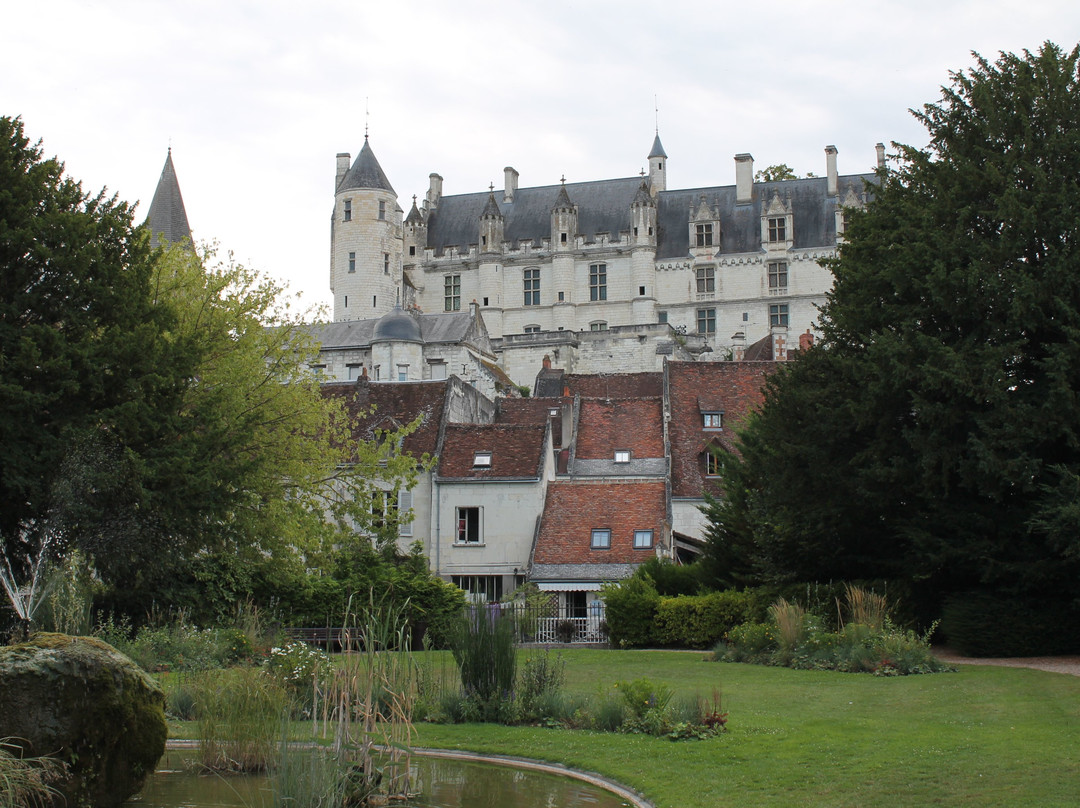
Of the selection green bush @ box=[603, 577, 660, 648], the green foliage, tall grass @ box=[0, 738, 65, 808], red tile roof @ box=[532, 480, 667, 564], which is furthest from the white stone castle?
tall grass @ box=[0, 738, 65, 808]

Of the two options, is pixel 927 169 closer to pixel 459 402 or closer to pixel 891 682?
pixel 891 682

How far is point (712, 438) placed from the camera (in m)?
35.1

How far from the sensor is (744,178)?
76.5 meters

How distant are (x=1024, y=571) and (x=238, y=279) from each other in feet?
55.5

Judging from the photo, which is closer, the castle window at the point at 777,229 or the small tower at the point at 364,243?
the castle window at the point at 777,229

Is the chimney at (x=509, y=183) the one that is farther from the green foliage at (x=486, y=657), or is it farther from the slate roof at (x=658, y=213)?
the green foliage at (x=486, y=657)

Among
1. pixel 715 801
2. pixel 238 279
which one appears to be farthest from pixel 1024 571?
pixel 238 279

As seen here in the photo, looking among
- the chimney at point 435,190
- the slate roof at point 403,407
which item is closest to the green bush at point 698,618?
the slate roof at point 403,407

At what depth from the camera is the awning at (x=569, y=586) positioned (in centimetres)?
2734

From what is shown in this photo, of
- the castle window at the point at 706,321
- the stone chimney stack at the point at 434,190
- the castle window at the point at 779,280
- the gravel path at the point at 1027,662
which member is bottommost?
the gravel path at the point at 1027,662

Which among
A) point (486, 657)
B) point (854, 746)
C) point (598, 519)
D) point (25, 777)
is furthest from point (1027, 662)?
point (25, 777)

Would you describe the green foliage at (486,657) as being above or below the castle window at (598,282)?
below

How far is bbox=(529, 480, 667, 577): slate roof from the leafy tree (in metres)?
6.26

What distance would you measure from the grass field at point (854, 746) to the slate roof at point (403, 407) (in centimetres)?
1866
